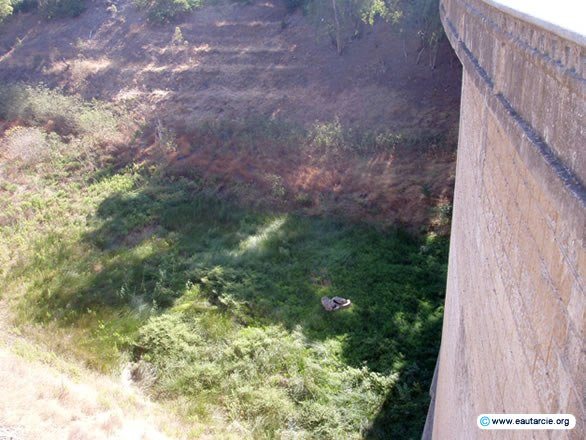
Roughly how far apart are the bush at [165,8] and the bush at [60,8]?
3232mm

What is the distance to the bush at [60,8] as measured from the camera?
2171cm

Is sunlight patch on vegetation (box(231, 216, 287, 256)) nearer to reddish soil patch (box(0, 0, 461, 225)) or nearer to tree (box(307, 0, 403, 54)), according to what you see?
reddish soil patch (box(0, 0, 461, 225))

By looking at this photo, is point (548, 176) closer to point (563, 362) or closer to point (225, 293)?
point (563, 362)

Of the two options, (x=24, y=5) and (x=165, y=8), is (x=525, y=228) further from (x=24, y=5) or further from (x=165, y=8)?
(x=24, y=5)

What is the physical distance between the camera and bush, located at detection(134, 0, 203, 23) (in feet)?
68.9

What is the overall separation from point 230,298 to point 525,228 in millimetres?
8526

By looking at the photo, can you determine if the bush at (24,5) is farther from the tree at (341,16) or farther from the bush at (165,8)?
the tree at (341,16)

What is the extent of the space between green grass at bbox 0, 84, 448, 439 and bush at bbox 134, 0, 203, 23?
1004cm

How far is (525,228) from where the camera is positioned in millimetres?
2236

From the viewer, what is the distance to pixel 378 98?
16.0 m

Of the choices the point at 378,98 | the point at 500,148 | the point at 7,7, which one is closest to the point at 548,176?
the point at 500,148

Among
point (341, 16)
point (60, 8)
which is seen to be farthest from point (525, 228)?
point (60, 8)

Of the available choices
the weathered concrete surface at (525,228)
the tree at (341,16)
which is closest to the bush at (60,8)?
the tree at (341,16)

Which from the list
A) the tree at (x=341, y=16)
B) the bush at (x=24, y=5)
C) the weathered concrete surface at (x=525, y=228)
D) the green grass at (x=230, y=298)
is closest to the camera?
the weathered concrete surface at (x=525, y=228)
